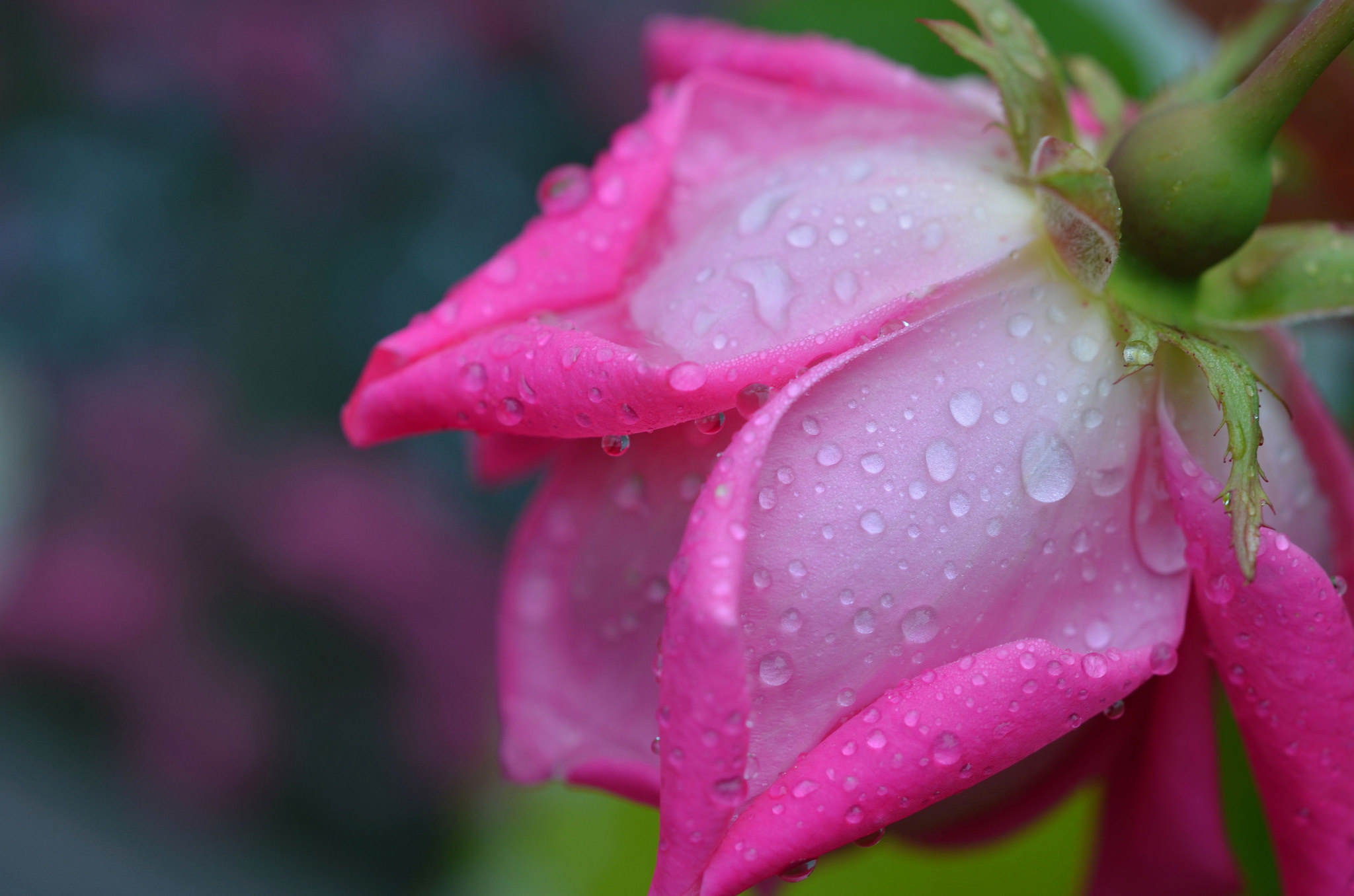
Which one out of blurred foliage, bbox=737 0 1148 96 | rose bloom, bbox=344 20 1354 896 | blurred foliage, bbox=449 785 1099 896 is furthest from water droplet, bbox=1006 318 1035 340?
blurred foliage, bbox=737 0 1148 96

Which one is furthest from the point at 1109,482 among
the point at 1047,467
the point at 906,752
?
the point at 906,752

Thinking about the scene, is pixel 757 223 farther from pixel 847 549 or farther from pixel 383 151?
pixel 383 151

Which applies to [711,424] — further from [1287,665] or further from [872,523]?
[1287,665]

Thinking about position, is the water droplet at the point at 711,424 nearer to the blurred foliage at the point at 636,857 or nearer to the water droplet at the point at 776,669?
the water droplet at the point at 776,669

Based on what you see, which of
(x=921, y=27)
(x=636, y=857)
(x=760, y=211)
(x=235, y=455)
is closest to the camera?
(x=760, y=211)

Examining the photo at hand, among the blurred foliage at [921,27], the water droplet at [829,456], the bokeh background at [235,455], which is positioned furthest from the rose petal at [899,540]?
the bokeh background at [235,455]

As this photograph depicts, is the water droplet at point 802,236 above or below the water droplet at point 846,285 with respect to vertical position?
above

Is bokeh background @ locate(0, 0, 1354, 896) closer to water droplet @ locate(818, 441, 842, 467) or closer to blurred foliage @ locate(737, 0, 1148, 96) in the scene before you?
blurred foliage @ locate(737, 0, 1148, 96)

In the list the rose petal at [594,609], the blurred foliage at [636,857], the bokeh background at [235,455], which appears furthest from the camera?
the bokeh background at [235,455]

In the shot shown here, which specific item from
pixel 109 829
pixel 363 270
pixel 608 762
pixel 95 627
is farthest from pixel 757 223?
pixel 109 829
